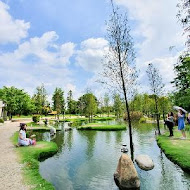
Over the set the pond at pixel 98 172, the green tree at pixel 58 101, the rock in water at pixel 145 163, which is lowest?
the pond at pixel 98 172

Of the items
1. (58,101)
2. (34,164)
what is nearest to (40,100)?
(58,101)

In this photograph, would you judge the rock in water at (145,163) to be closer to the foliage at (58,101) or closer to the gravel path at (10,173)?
the gravel path at (10,173)

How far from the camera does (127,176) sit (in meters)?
9.06

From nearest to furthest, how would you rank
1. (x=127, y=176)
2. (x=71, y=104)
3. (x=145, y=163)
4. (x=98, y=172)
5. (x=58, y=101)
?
(x=127, y=176)
(x=98, y=172)
(x=145, y=163)
(x=58, y=101)
(x=71, y=104)

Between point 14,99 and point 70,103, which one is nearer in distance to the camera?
point 14,99

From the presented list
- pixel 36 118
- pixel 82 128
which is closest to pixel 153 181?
pixel 82 128

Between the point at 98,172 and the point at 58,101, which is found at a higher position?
the point at 58,101

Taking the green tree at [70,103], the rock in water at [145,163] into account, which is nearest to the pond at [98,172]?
the rock in water at [145,163]

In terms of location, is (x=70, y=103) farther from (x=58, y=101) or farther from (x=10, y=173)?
(x=10, y=173)

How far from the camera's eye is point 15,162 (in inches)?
467

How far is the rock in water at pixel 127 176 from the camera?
8.95 m

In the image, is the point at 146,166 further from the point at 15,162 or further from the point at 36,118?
the point at 36,118

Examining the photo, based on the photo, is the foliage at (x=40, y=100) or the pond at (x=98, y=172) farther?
the foliage at (x=40, y=100)

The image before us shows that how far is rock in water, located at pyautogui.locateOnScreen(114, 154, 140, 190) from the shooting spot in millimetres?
8953
